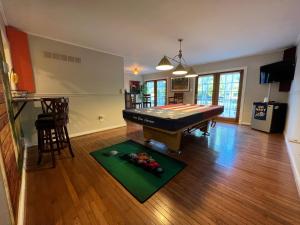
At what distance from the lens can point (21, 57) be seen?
254 centimetres

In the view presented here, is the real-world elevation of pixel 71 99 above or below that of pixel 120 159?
above

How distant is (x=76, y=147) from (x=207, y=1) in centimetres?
340

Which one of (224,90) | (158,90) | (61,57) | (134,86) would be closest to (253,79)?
(224,90)

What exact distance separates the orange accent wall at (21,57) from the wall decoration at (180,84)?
17.5 feet

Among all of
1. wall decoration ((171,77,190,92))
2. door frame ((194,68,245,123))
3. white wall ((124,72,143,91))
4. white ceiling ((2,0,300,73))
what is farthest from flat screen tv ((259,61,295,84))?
white wall ((124,72,143,91))

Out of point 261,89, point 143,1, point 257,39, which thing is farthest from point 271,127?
point 143,1

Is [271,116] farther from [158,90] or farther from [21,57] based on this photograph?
[21,57]

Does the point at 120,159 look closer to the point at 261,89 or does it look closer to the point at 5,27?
the point at 5,27

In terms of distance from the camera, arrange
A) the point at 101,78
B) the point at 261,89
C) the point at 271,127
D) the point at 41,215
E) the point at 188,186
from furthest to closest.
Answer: the point at 261,89
the point at 101,78
the point at 271,127
the point at 188,186
the point at 41,215

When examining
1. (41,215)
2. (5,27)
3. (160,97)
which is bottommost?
(41,215)

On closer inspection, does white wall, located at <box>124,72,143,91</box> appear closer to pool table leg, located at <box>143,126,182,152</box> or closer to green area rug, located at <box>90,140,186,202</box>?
pool table leg, located at <box>143,126,182,152</box>

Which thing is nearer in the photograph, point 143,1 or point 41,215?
point 41,215

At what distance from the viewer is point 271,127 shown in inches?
142

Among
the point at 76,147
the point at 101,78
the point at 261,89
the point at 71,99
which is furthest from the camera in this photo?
the point at 261,89
